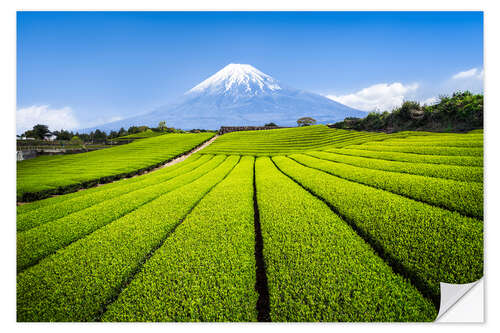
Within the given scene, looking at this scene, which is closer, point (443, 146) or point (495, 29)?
point (495, 29)

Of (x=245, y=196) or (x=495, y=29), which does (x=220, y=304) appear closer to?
(x=245, y=196)

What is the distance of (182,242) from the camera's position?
10.2 feet

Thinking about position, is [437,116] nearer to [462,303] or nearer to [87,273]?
[462,303]

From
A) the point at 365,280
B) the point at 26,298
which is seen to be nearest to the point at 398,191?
the point at 365,280

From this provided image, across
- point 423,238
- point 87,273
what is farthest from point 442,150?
point 87,273

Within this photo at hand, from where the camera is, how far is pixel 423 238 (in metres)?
A: 2.66

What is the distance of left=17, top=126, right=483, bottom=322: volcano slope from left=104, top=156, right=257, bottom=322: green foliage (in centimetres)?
1

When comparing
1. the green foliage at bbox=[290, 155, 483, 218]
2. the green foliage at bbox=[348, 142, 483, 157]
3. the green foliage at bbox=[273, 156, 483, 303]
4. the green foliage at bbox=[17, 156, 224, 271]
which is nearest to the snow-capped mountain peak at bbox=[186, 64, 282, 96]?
the green foliage at bbox=[348, 142, 483, 157]

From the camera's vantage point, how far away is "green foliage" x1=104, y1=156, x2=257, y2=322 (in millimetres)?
2113

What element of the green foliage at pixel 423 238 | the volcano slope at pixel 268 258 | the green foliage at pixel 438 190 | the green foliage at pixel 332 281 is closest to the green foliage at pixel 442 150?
the volcano slope at pixel 268 258

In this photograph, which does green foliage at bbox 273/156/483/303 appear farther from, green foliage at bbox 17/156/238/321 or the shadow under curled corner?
green foliage at bbox 17/156/238/321

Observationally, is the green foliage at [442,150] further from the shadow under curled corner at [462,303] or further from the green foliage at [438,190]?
the shadow under curled corner at [462,303]

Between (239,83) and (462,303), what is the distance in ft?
701

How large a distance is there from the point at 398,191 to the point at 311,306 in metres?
3.50
